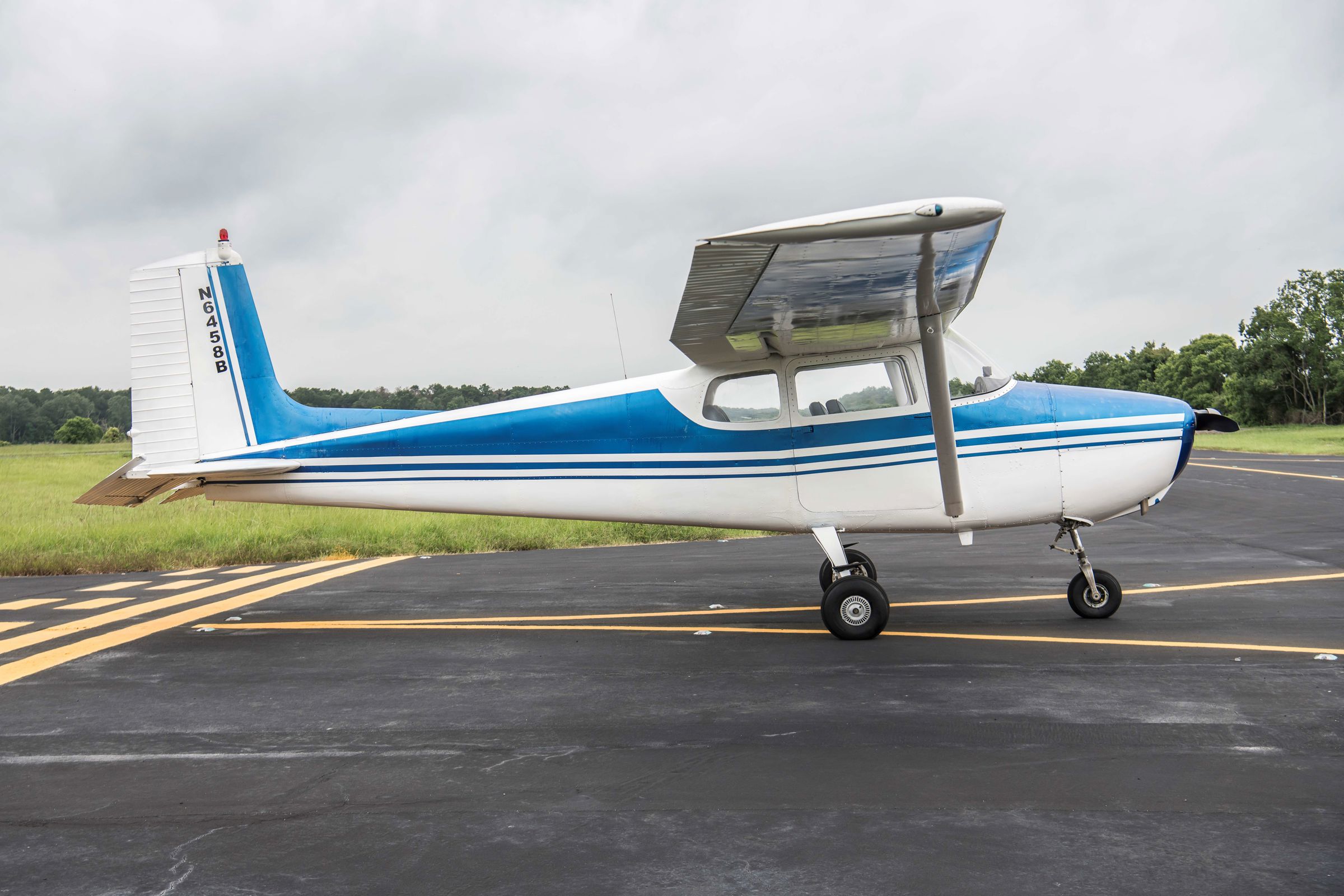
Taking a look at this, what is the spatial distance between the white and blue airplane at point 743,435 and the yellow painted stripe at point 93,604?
5.28ft

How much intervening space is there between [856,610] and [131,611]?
6.54 meters

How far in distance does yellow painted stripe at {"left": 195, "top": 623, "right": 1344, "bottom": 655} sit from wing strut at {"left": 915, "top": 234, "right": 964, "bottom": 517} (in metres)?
0.91

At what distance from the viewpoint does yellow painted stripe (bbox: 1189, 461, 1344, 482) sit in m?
18.9

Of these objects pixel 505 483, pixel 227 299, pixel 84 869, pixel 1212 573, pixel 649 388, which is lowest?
pixel 1212 573

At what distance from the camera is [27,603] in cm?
868

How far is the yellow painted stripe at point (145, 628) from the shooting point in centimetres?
600

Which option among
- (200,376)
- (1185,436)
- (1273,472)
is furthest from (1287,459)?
(200,376)

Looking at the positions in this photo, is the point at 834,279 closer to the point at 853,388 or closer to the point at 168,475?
the point at 853,388

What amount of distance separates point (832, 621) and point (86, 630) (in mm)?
6011

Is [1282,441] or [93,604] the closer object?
[93,604]

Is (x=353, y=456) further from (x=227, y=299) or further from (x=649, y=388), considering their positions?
(x=649, y=388)

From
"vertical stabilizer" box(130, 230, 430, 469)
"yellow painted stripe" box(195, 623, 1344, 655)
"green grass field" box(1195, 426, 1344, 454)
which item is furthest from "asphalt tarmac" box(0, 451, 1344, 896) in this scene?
"green grass field" box(1195, 426, 1344, 454)

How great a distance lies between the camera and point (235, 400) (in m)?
7.52

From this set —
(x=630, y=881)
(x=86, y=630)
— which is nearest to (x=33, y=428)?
(x=86, y=630)
